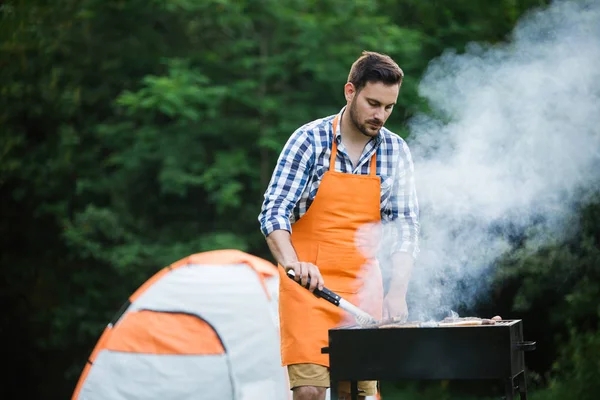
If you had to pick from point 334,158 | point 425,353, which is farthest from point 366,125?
point 425,353

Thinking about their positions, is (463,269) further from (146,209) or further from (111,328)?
(146,209)

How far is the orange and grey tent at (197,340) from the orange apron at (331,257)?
2825 mm

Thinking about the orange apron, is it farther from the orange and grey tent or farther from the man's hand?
the orange and grey tent

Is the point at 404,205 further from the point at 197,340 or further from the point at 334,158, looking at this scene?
the point at 197,340

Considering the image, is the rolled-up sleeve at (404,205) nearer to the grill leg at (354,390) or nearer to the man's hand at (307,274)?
the man's hand at (307,274)

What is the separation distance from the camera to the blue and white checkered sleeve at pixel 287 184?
311cm

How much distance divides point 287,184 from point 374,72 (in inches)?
20.3

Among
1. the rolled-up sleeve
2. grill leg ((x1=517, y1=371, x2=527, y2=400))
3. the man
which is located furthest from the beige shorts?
grill leg ((x1=517, y1=371, x2=527, y2=400))

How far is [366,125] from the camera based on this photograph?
10.4ft

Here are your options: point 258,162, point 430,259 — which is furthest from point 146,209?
point 430,259

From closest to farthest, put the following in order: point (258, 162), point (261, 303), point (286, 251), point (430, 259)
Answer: point (286, 251)
point (430, 259)
point (261, 303)
point (258, 162)

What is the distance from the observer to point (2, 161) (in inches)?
404

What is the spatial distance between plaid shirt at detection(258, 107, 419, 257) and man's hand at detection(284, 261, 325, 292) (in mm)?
180

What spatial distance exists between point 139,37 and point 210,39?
896 millimetres
